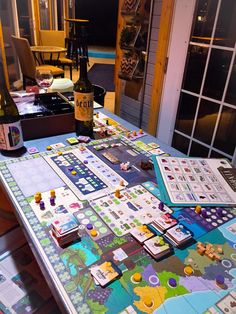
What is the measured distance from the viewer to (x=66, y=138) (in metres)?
1.19

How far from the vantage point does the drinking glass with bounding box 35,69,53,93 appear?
4.95 ft

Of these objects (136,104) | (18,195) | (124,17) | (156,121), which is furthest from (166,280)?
(124,17)

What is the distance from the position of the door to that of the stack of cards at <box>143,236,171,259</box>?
150 cm

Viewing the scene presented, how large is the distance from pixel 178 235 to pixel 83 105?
664mm

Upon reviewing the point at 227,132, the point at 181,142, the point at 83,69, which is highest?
the point at 83,69

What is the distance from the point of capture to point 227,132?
2012 millimetres

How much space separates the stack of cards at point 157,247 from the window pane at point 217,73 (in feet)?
5.16

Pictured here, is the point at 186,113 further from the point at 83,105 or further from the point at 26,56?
the point at 26,56

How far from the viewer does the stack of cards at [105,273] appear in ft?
1.87

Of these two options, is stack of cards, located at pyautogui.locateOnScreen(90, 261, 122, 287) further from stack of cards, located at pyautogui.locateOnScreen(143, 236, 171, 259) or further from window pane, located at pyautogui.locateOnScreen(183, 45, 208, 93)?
window pane, located at pyautogui.locateOnScreen(183, 45, 208, 93)

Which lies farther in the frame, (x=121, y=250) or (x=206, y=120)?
(x=206, y=120)

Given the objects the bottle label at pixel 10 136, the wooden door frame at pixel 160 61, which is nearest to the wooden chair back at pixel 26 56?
the wooden door frame at pixel 160 61

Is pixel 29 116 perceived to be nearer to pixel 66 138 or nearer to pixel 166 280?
pixel 66 138

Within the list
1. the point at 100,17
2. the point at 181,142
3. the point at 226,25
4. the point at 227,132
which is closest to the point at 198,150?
the point at 181,142
